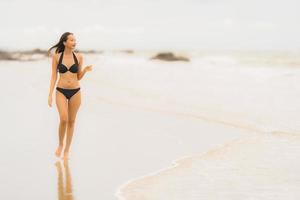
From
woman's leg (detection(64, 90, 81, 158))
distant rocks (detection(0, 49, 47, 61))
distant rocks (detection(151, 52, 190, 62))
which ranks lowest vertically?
woman's leg (detection(64, 90, 81, 158))

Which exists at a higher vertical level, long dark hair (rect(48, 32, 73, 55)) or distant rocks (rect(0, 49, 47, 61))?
distant rocks (rect(0, 49, 47, 61))

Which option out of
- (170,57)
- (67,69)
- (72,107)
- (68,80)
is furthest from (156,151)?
(170,57)

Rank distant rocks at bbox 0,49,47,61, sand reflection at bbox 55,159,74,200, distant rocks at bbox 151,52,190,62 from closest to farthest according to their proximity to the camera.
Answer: sand reflection at bbox 55,159,74,200 → distant rocks at bbox 151,52,190,62 → distant rocks at bbox 0,49,47,61

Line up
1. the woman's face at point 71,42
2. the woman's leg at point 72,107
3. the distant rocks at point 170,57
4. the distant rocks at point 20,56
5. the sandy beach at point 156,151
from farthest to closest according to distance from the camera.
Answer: the distant rocks at point 20,56 → the distant rocks at point 170,57 → the woman's leg at point 72,107 → the woman's face at point 71,42 → the sandy beach at point 156,151

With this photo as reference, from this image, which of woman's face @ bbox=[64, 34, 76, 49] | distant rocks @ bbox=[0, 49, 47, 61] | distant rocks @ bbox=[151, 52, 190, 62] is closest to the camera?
woman's face @ bbox=[64, 34, 76, 49]

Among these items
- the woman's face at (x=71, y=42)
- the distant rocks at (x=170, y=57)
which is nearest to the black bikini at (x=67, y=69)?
the woman's face at (x=71, y=42)

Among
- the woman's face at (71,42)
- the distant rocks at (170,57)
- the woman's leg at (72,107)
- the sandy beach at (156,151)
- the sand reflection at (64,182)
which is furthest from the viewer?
the distant rocks at (170,57)

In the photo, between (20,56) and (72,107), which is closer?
(72,107)

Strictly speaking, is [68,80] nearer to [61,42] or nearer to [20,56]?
[61,42]

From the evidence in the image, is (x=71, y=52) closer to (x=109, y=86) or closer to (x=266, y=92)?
(x=266, y=92)

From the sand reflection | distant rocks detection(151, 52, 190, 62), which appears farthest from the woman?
distant rocks detection(151, 52, 190, 62)

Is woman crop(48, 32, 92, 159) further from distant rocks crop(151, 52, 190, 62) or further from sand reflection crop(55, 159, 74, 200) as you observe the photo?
distant rocks crop(151, 52, 190, 62)

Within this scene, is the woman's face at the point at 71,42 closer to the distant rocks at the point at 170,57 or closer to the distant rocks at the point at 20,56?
the distant rocks at the point at 170,57

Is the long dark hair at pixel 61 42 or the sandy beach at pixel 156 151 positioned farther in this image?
the long dark hair at pixel 61 42
